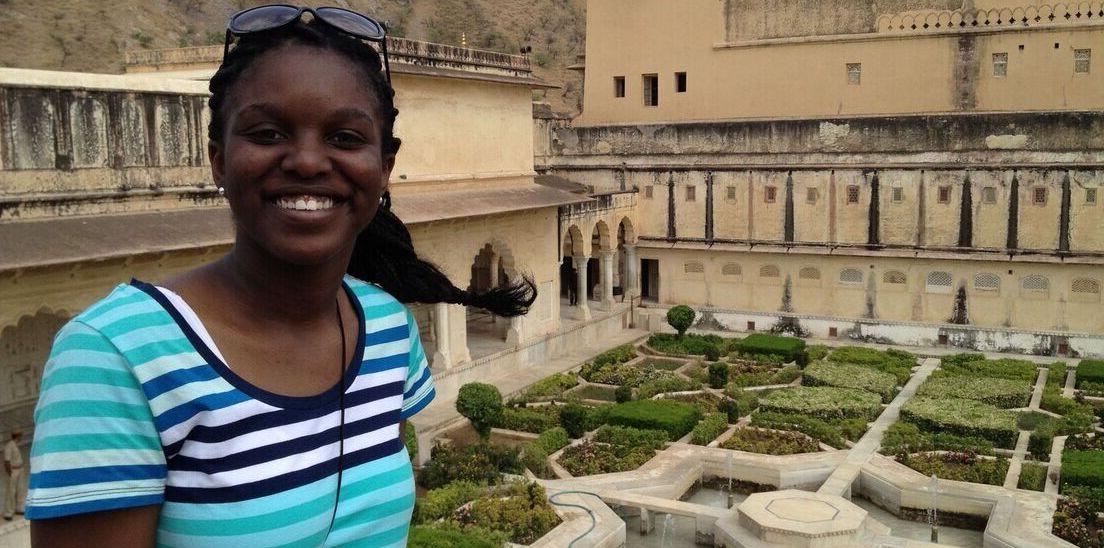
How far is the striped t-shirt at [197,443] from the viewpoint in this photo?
1746 millimetres

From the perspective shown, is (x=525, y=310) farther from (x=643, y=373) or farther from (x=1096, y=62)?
(x=1096, y=62)

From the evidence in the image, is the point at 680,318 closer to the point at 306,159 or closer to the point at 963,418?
the point at 963,418

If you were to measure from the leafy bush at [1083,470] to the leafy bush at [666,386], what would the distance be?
688cm

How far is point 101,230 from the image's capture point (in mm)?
11953

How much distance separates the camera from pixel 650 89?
95.8 ft

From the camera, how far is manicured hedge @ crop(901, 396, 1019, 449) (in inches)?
637

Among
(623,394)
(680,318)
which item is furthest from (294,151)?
(680,318)

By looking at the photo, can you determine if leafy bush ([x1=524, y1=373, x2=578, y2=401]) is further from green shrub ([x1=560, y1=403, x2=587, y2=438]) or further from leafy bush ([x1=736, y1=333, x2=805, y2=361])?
leafy bush ([x1=736, y1=333, x2=805, y2=361])

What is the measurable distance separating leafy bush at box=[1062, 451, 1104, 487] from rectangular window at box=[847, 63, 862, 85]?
14.4m

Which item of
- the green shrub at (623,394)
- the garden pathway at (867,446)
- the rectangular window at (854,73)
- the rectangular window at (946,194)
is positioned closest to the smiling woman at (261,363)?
the garden pathway at (867,446)

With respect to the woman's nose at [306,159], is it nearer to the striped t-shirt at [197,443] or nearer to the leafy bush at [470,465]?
the striped t-shirt at [197,443]

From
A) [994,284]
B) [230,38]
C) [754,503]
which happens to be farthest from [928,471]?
[230,38]

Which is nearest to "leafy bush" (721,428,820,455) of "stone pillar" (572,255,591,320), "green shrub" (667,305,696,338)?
"green shrub" (667,305,696,338)

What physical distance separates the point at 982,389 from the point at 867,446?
14.7 feet
